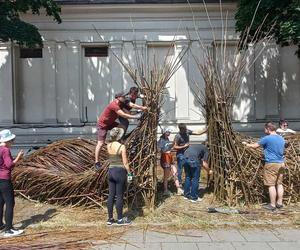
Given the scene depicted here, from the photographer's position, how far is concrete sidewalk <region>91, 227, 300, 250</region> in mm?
7137

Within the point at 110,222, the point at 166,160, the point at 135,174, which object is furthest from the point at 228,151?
the point at 110,222

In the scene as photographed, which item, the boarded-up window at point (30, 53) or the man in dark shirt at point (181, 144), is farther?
the boarded-up window at point (30, 53)

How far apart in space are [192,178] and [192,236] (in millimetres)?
2166

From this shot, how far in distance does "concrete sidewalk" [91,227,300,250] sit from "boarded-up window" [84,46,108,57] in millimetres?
9726

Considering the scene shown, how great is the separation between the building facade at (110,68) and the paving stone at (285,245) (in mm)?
9303

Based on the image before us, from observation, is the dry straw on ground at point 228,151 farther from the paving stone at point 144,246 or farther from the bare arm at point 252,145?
the paving stone at point 144,246

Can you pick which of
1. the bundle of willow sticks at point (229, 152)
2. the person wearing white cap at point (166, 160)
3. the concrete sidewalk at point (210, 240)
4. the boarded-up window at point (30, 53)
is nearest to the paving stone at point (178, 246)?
the concrete sidewalk at point (210, 240)

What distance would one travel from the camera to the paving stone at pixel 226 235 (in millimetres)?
7504

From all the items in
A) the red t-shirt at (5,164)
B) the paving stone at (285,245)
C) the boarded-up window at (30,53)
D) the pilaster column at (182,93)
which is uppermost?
the boarded-up window at (30,53)

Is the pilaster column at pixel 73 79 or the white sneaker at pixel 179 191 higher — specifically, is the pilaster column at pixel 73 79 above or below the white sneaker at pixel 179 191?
above

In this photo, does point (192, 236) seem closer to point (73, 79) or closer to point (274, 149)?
point (274, 149)

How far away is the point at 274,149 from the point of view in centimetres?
906

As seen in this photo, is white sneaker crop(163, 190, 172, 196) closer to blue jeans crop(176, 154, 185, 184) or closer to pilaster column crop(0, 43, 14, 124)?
blue jeans crop(176, 154, 185, 184)

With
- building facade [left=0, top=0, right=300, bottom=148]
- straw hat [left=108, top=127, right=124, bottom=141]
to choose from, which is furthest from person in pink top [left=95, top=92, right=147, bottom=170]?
building facade [left=0, top=0, right=300, bottom=148]
